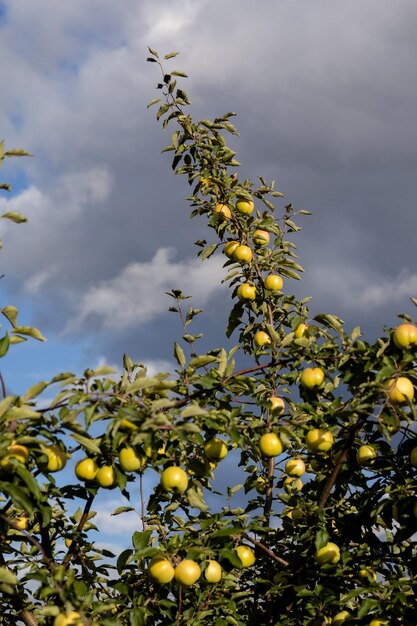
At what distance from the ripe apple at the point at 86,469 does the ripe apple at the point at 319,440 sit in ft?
6.02

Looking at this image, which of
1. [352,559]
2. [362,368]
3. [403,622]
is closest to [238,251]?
[362,368]

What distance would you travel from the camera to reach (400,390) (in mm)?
5191

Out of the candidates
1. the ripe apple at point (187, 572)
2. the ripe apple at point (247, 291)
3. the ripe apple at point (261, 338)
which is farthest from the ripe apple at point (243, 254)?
the ripe apple at point (187, 572)

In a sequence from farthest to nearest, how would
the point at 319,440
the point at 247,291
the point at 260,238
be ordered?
the point at 260,238
the point at 247,291
the point at 319,440

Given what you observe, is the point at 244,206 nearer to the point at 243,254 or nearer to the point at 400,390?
the point at 243,254

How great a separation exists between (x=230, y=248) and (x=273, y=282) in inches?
27.9

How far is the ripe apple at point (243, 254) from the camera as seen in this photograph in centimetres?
838

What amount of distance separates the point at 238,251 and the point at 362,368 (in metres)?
3.03

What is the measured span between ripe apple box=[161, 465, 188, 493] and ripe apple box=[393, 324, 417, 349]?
200 centimetres

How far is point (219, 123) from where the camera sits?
902 centimetres

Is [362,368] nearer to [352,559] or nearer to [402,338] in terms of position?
[402,338]

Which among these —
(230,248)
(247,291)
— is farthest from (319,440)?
(230,248)

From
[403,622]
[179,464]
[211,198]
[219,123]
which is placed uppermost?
[219,123]

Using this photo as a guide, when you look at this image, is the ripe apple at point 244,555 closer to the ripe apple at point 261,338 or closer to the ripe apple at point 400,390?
the ripe apple at point 400,390
